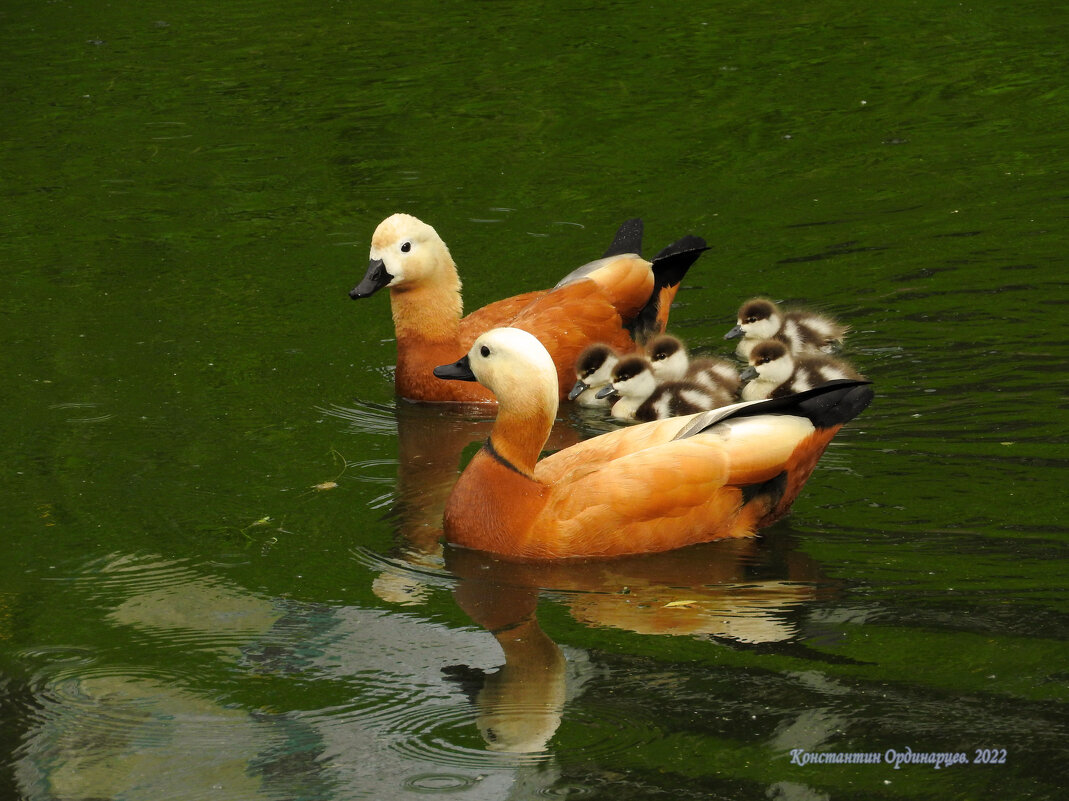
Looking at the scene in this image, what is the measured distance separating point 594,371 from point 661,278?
0.99m

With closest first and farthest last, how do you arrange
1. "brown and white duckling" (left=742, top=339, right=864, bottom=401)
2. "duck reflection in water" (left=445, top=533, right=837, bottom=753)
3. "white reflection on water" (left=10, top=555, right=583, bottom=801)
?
"white reflection on water" (left=10, top=555, right=583, bottom=801) < "duck reflection in water" (left=445, top=533, right=837, bottom=753) < "brown and white duckling" (left=742, top=339, right=864, bottom=401)

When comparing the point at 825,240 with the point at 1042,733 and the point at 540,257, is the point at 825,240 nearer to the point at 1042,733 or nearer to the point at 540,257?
the point at 540,257

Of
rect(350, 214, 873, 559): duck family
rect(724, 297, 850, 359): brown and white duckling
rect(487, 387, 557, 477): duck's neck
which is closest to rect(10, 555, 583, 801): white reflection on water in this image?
rect(350, 214, 873, 559): duck family

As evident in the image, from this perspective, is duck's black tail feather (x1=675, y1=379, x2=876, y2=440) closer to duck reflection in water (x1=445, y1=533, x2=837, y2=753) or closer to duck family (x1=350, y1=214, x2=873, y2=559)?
duck family (x1=350, y1=214, x2=873, y2=559)

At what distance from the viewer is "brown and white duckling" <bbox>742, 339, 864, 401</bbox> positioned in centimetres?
768

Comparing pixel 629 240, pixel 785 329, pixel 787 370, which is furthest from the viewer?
pixel 629 240

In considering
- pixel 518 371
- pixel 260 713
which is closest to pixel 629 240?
pixel 518 371

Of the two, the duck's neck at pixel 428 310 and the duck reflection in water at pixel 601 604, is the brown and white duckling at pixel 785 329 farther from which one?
the duck reflection in water at pixel 601 604

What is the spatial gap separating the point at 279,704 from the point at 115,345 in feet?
13.6

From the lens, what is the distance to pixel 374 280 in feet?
26.9

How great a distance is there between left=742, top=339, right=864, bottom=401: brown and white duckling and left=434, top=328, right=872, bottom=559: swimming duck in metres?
1.44

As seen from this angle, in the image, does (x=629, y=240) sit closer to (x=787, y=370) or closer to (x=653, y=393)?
(x=653, y=393)

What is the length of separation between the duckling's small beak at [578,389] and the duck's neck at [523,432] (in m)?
1.79

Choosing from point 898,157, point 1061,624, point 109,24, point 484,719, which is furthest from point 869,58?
point 484,719
